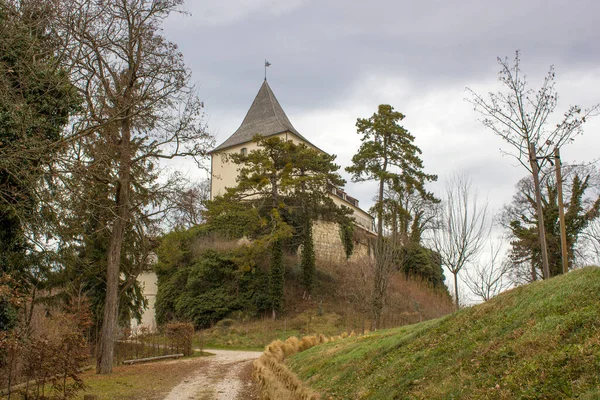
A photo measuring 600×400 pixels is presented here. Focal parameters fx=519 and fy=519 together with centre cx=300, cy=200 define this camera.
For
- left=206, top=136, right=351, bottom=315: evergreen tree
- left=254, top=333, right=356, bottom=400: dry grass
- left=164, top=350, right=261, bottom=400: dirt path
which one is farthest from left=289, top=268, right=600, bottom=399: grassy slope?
left=206, top=136, right=351, bottom=315: evergreen tree

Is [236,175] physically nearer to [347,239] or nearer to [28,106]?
[347,239]

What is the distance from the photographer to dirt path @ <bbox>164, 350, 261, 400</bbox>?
10727 millimetres

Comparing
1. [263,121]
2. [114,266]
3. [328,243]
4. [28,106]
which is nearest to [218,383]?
[114,266]

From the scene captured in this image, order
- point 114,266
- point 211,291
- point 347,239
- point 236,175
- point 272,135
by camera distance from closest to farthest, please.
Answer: point 114,266, point 211,291, point 347,239, point 272,135, point 236,175

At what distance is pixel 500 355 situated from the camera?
5543 millimetres

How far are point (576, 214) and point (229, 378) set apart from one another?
19.4m

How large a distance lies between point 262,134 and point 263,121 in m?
2.62

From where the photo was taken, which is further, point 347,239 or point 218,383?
point 347,239

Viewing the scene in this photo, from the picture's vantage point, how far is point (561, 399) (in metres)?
4.15

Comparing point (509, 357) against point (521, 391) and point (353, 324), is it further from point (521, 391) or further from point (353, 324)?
point (353, 324)

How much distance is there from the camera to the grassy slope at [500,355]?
4578mm

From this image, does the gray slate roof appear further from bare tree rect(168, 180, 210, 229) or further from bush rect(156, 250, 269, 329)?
bare tree rect(168, 180, 210, 229)

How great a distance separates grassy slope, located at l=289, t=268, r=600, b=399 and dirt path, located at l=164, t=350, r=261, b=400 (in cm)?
291

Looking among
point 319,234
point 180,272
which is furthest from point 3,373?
point 319,234
